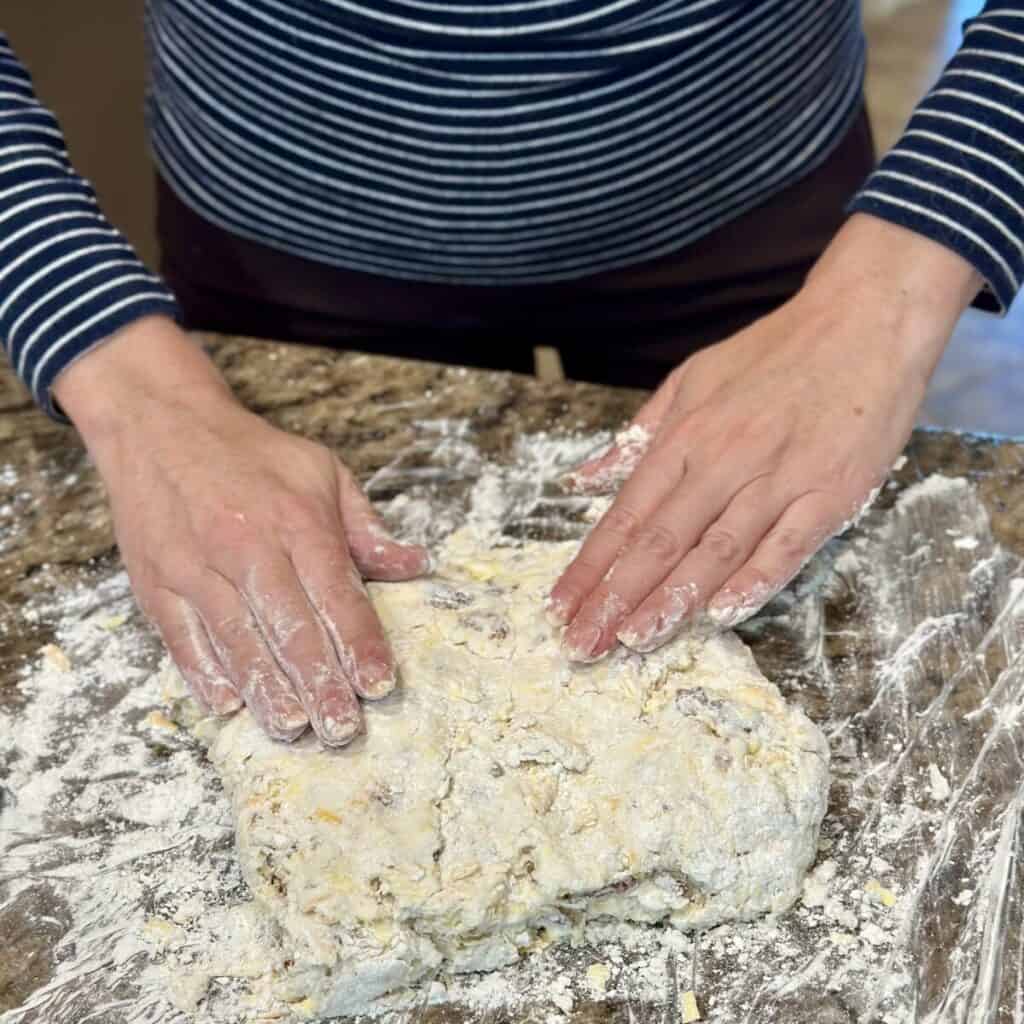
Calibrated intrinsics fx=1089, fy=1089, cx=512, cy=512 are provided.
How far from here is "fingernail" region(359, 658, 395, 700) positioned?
3.61 feet

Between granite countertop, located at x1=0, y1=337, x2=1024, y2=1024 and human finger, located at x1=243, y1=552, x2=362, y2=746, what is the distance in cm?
32

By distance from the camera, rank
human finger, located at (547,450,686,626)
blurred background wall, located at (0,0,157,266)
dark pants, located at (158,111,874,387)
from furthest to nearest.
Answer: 1. blurred background wall, located at (0,0,157,266)
2. dark pants, located at (158,111,874,387)
3. human finger, located at (547,450,686,626)

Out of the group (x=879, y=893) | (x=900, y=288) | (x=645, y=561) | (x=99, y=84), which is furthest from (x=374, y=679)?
(x=99, y=84)

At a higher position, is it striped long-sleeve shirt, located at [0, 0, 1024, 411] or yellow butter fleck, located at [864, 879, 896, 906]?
striped long-sleeve shirt, located at [0, 0, 1024, 411]

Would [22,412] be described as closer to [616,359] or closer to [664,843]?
[616,359]

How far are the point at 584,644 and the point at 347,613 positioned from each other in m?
0.25

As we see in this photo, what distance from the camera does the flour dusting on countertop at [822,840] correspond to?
102 centimetres

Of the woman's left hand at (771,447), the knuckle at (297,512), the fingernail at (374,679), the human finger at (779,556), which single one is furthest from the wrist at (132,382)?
the human finger at (779,556)

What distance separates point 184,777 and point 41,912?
19cm

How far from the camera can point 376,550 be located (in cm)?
126

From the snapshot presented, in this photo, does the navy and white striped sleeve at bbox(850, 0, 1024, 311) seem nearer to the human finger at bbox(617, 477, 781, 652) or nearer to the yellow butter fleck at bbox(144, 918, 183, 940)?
the human finger at bbox(617, 477, 781, 652)

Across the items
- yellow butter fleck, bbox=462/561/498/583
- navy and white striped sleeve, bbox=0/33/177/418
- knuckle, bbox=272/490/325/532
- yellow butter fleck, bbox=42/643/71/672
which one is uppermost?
navy and white striped sleeve, bbox=0/33/177/418

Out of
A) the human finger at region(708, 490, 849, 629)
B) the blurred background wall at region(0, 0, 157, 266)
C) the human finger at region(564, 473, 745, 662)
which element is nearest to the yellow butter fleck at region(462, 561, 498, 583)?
the human finger at region(564, 473, 745, 662)

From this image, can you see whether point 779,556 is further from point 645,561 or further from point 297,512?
point 297,512
